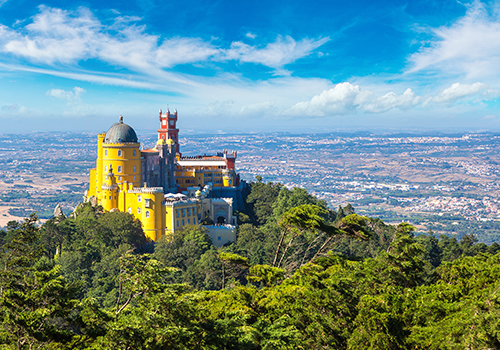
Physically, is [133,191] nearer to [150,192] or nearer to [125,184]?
[125,184]

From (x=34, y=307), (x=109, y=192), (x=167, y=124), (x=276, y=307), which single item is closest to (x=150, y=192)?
(x=109, y=192)

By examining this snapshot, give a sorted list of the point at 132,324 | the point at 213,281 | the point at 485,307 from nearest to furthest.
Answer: the point at 132,324 < the point at 485,307 < the point at 213,281

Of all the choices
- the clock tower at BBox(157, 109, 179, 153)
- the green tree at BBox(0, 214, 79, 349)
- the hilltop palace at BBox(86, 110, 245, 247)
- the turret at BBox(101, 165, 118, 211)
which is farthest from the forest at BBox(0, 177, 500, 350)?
the clock tower at BBox(157, 109, 179, 153)

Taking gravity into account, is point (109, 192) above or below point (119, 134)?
below

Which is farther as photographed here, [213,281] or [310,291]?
[213,281]

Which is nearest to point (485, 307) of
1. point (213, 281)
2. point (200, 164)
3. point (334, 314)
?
point (334, 314)

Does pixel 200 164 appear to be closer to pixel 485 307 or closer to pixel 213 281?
pixel 213 281

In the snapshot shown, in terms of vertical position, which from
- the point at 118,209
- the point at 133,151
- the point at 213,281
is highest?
the point at 133,151
